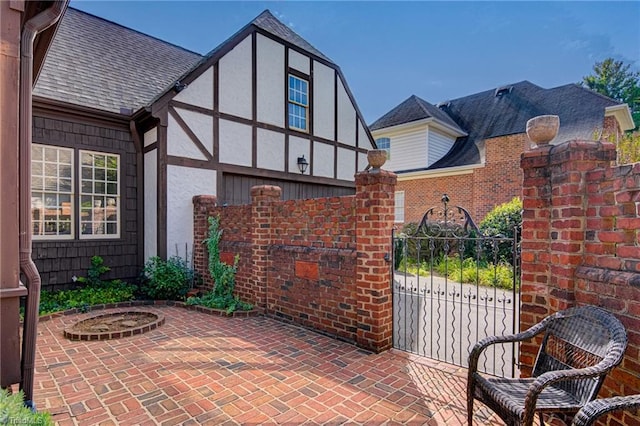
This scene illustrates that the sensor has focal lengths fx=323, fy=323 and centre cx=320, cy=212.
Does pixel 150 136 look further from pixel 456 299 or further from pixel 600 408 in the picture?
pixel 600 408

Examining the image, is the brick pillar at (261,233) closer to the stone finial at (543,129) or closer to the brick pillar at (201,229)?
the brick pillar at (201,229)

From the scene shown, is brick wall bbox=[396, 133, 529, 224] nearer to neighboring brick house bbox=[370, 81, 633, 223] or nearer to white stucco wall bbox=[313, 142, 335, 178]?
neighboring brick house bbox=[370, 81, 633, 223]

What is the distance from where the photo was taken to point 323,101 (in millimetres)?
9648

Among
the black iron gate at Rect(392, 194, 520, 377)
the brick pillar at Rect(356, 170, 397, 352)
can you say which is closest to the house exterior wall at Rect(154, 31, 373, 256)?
the black iron gate at Rect(392, 194, 520, 377)

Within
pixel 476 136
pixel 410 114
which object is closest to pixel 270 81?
pixel 410 114

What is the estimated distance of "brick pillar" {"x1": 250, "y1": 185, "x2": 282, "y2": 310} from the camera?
5.35 meters

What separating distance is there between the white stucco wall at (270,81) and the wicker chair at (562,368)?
24.3 ft

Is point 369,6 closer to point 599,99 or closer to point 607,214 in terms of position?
point 607,214

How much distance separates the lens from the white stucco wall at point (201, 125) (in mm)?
6879

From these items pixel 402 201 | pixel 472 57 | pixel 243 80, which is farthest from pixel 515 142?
pixel 243 80

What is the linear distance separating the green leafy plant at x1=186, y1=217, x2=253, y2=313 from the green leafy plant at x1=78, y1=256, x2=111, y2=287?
206 centimetres

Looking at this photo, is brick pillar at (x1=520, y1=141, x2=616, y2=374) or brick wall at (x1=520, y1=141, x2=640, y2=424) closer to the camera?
brick wall at (x1=520, y1=141, x2=640, y2=424)

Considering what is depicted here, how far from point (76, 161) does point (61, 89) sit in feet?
4.86

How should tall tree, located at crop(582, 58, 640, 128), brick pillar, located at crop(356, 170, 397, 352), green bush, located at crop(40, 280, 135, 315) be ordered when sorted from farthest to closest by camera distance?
tall tree, located at crop(582, 58, 640, 128) < green bush, located at crop(40, 280, 135, 315) < brick pillar, located at crop(356, 170, 397, 352)
